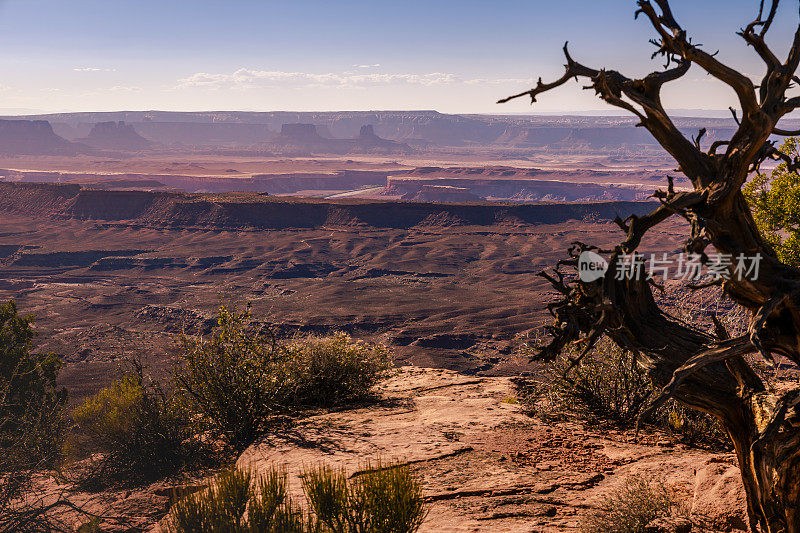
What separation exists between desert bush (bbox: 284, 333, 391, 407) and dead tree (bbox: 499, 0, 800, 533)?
728 cm

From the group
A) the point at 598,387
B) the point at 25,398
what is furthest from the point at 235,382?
the point at 25,398

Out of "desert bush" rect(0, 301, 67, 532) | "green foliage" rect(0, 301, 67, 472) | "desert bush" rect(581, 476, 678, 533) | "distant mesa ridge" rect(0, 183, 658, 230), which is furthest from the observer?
"distant mesa ridge" rect(0, 183, 658, 230)

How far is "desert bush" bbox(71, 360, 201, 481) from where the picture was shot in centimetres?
1020

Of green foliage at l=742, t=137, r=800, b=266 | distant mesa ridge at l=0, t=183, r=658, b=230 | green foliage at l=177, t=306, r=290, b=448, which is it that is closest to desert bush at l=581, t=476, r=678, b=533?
green foliage at l=177, t=306, r=290, b=448

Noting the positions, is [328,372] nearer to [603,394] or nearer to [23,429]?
[603,394]

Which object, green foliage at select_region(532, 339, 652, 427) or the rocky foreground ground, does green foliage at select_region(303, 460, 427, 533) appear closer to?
the rocky foreground ground

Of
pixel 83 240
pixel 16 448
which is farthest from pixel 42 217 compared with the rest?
pixel 16 448

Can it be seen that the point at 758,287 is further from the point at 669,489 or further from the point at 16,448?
the point at 16,448

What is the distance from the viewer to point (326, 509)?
552 centimetres

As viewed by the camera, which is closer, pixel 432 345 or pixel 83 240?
pixel 432 345

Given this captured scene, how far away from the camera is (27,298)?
60594mm

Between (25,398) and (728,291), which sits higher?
(728,291)

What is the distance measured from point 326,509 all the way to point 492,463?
305cm

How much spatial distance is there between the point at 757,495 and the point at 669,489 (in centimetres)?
139
